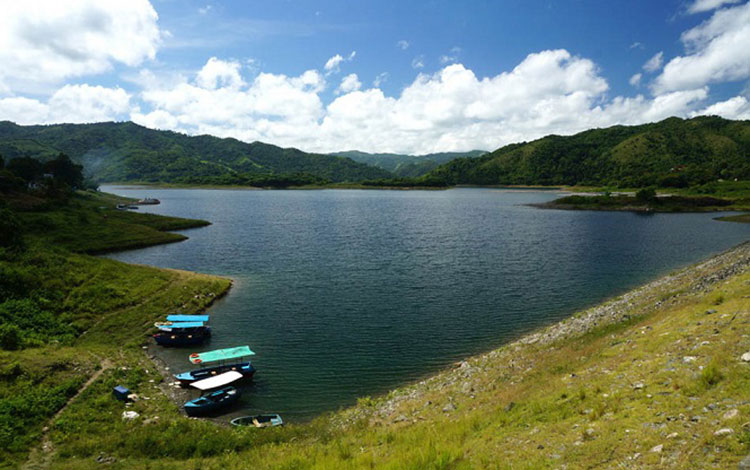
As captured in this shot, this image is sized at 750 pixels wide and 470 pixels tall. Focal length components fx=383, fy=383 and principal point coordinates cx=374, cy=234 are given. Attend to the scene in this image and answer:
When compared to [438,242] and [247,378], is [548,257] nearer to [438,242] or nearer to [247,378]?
[438,242]

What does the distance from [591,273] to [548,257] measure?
46.2 ft

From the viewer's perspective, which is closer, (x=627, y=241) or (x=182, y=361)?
(x=182, y=361)

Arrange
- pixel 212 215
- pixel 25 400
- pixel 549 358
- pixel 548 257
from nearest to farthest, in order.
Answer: pixel 25 400
pixel 549 358
pixel 548 257
pixel 212 215

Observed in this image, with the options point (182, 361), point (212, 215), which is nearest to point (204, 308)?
point (182, 361)

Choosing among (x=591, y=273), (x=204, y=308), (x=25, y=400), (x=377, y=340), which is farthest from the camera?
(x=591, y=273)

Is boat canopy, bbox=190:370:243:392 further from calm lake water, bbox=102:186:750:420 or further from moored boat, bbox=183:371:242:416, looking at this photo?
calm lake water, bbox=102:186:750:420

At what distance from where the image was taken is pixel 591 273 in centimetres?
7112

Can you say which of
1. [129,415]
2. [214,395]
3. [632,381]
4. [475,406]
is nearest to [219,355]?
[214,395]

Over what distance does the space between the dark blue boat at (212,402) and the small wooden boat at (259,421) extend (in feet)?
9.57

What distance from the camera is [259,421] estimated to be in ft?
92.9

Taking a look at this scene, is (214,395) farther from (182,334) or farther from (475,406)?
(475,406)

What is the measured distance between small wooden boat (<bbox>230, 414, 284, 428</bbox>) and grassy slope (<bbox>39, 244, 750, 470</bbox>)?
212cm

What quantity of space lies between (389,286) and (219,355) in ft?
104

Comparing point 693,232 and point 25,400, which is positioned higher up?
point 693,232
